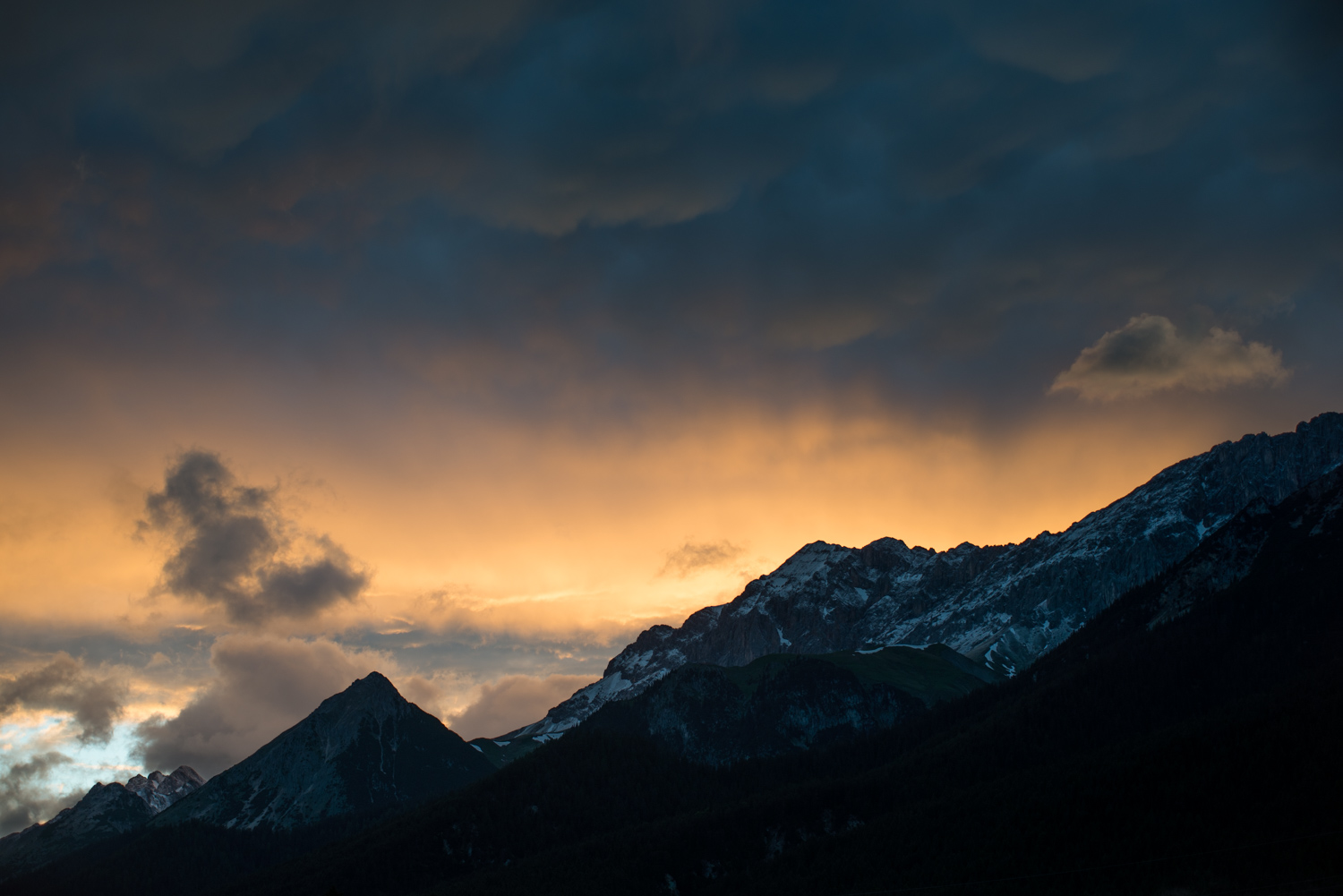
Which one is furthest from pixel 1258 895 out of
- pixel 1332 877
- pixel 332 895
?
pixel 332 895

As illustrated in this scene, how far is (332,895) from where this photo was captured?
192375 mm

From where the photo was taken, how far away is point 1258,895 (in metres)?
199

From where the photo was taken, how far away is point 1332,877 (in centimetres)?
19462

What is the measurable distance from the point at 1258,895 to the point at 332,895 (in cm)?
18616

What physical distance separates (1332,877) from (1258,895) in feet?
45.6

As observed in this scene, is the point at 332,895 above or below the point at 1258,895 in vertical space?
above

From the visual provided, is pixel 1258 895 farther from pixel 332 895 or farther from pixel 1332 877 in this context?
pixel 332 895

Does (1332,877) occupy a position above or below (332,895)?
below

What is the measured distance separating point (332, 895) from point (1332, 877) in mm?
197759
